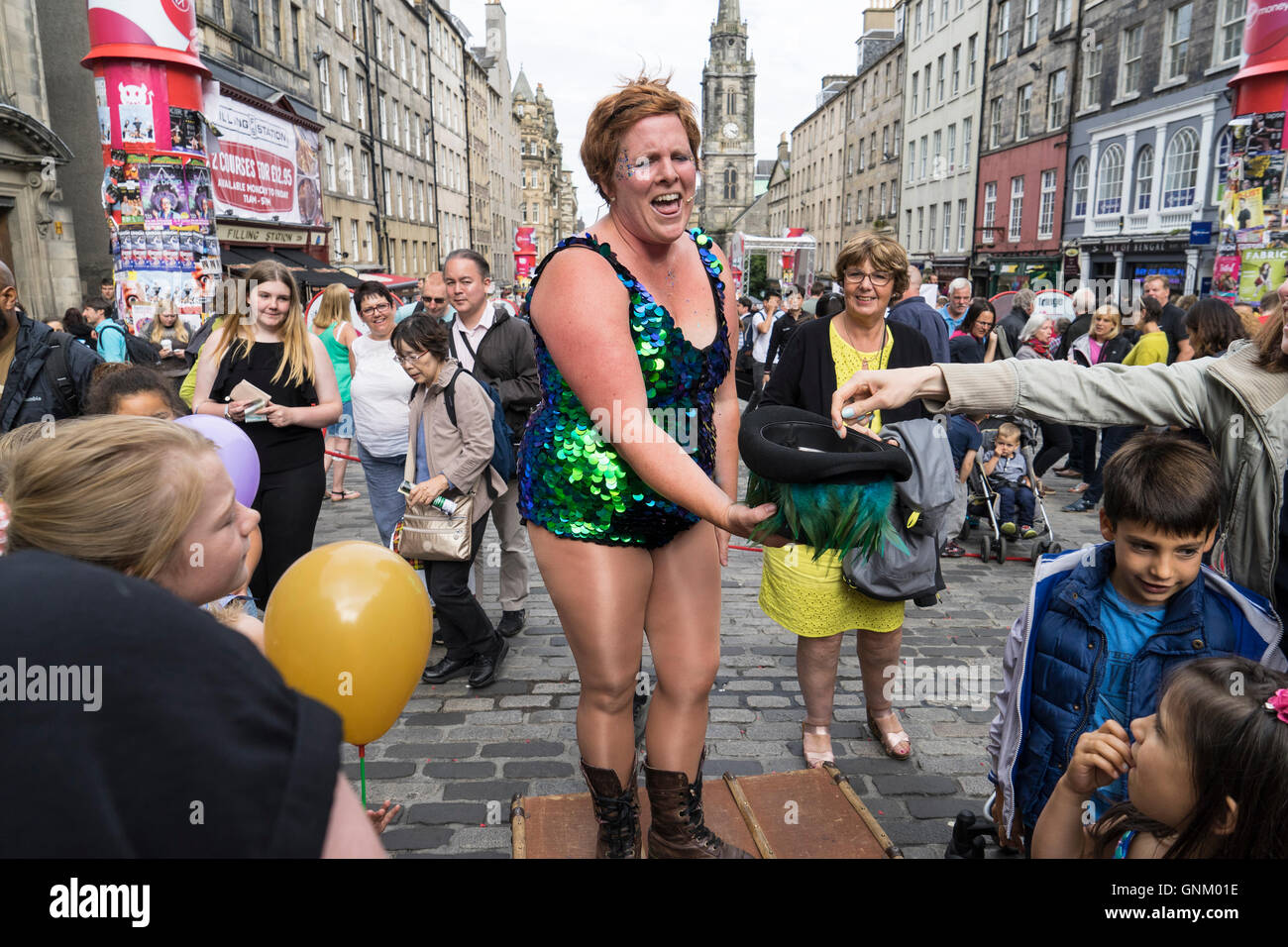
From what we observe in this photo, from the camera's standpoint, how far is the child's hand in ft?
5.93

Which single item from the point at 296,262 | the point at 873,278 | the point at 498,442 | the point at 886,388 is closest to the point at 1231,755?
the point at 886,388

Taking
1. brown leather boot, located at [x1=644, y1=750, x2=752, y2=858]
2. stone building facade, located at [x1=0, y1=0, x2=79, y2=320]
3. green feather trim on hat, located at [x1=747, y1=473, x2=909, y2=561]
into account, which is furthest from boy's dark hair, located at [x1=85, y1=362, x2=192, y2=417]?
stone building facade, located at [x1=0, y1=0, x2=79, y2=320]

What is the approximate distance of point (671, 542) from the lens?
2482mm

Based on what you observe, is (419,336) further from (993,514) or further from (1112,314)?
(1112,314)

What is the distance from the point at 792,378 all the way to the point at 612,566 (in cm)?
168

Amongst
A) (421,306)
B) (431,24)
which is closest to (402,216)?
(431,24)

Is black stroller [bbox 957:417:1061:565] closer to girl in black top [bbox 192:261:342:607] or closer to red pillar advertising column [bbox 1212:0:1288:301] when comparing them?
red pillar advertising column [bbox 1212:0:1288:301]

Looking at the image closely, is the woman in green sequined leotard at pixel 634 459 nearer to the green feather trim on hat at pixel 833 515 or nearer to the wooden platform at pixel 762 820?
the green feather trim on hat at pixel 833 515

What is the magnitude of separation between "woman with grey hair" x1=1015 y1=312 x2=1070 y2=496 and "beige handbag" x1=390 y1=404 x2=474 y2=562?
5.49 metres

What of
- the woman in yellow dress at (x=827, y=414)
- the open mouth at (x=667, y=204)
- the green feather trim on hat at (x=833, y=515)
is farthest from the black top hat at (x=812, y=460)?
the woman in yellow dress at (x=827, y=414)

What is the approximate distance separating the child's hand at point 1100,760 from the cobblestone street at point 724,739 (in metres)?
1.43

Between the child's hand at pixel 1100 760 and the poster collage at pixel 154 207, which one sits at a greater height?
the poster collage at pixel 154 207

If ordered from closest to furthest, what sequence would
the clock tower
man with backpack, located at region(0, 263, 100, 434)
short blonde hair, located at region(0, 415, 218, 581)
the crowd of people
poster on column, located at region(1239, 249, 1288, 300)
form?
the crowd of people
short blonde hair, located at region(0, 415, 218, 581)
man with backpack, located at region(0, 263, 100, 434)
poster on column, located at region(1239, 249, 1288, 300)
the clock tower

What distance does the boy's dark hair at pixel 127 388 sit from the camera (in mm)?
3346
